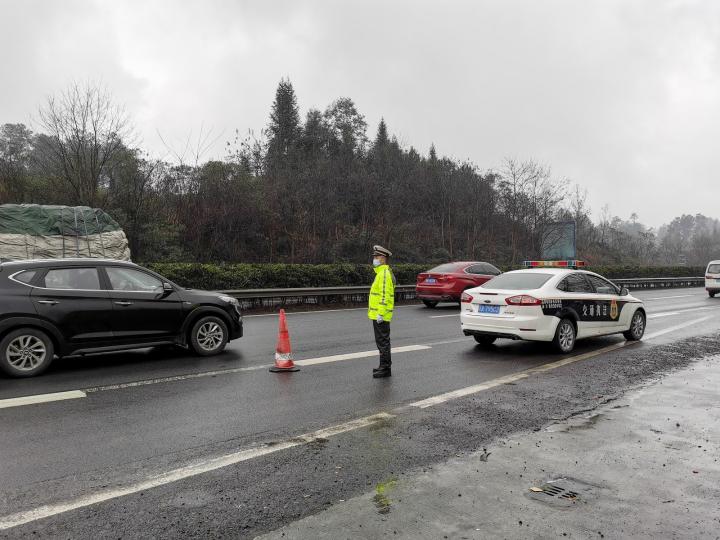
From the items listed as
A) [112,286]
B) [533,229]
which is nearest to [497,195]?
[533,229]

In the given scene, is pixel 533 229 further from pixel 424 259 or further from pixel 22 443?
pixel 22 443

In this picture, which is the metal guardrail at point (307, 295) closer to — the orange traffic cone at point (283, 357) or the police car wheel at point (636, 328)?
the police car wheel at point (636, 328)

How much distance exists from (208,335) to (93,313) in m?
1.83

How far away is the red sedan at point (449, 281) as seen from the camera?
59.0 ft

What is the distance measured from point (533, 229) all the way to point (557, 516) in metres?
41.8

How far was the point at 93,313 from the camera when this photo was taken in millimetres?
7375

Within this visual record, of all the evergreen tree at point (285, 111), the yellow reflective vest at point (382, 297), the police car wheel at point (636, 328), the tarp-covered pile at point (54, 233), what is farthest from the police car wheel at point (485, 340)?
the evergreen tree at point (285, 111)

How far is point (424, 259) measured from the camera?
121ft

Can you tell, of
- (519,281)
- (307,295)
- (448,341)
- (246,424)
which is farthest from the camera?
(307,295)

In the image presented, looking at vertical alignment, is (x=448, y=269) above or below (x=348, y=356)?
above

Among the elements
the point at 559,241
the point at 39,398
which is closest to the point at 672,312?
the point at 39,398

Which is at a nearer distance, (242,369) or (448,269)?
(242,369)

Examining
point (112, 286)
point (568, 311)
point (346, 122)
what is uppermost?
point (346, 122)

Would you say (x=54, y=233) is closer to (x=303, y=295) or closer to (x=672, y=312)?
(x=303, y=295)
